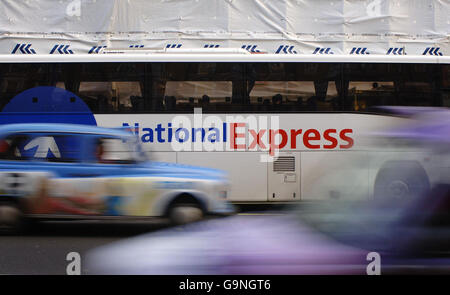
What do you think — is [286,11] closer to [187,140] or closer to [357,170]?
[187,140]

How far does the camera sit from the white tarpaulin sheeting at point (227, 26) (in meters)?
16.2

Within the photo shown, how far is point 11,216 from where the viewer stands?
7367 mm

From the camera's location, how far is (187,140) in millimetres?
9523

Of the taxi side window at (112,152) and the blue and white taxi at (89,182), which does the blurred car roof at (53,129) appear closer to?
the blue and white taxi at (89,182)

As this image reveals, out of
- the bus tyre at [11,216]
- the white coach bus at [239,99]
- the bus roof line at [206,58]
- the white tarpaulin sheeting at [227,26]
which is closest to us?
the bus tyre at [11,216]

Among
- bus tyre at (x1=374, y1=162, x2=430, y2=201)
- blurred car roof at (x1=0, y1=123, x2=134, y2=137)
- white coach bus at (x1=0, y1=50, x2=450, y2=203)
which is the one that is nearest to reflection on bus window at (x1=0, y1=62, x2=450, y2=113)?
white coach bus at (x1=0, y1=50, x2=450, y2=203)

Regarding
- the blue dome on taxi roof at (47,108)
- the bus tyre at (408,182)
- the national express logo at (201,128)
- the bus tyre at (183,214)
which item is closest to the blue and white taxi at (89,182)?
the bus tyre at (183,214)

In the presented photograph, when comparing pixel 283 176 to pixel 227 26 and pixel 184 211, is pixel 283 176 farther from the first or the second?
pixel 227 26

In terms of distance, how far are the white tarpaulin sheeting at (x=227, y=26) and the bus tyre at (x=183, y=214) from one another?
985 cm

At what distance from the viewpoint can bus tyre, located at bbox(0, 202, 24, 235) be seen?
7344 millimetres

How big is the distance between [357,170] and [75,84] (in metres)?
7.16

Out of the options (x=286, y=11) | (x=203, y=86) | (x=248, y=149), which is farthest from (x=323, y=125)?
(x=286, y=11)

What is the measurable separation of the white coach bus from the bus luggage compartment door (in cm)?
2

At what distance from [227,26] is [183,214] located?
10.3 meters
